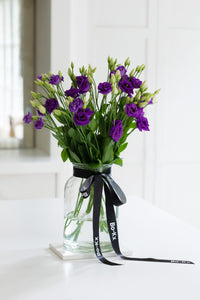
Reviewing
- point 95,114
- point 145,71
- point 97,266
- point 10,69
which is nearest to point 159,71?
point 145,71

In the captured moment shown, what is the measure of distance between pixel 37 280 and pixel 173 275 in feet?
1.02

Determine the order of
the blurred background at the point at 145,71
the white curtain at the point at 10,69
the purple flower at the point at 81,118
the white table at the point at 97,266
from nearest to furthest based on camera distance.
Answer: the white table at the point at 97,266
the purple flower at the point at 81,118
the blurred background at the point at 145,71
the white curtain at the point at 10,69

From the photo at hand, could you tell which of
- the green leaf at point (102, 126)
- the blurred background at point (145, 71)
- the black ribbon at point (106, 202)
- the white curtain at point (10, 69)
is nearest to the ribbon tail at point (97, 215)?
the black ribbon at point (106, 202)

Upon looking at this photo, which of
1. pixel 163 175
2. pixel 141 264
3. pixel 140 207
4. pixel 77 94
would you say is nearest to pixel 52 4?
pixel 163 175

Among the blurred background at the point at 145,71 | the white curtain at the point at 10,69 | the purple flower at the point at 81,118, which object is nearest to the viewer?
the purple flower at the point at 81,118

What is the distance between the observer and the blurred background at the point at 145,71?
3221 mm

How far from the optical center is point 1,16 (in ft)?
11.0

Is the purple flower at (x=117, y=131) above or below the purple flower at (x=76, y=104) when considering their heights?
below

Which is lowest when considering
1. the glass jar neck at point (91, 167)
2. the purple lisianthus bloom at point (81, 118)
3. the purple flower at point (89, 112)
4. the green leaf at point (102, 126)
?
the glass jar neck at point (91, 167)

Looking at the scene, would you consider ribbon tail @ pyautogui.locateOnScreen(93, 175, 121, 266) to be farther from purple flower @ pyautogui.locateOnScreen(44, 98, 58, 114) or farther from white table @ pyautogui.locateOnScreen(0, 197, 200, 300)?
purple flower @ pyautogui.locateOnScreen(44, 98, 58, 114)

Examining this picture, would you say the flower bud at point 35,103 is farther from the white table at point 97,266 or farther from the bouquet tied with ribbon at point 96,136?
the white table at point 97,266

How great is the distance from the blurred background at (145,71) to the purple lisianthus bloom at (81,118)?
185cm

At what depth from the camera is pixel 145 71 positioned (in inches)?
130

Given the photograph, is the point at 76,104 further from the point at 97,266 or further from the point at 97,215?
the point at 97,266
